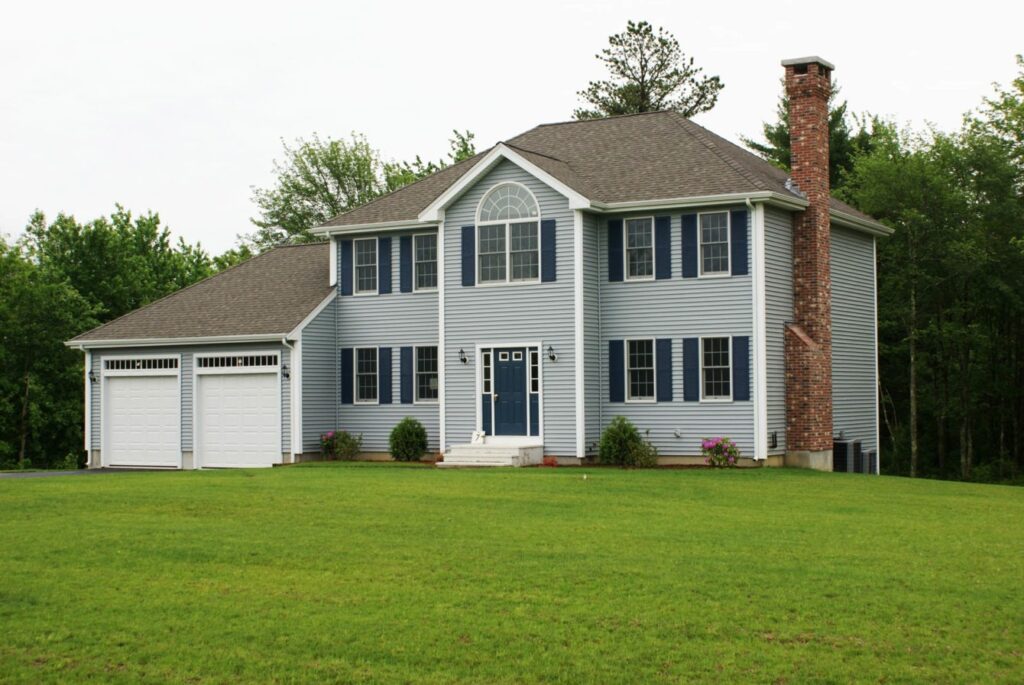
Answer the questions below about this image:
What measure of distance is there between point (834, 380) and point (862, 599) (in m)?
18.4

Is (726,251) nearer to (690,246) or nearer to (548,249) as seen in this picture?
(690,246)

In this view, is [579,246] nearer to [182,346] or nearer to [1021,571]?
[182,346]

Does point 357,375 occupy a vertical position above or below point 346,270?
below

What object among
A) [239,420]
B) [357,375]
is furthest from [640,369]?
[239,420]

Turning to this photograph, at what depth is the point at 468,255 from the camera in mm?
29391

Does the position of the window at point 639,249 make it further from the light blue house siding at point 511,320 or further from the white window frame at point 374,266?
the white window frame at point 374,266

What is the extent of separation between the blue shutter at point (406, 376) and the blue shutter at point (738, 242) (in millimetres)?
8280

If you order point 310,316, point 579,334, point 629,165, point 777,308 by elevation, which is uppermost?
point 629,165

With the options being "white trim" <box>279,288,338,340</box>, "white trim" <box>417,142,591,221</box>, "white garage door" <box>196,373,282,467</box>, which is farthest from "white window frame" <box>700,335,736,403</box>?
"white garage door" <box>196,373,282,467</box>

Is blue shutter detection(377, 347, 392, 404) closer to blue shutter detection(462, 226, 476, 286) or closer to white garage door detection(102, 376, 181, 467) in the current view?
blue shutter detection(462, 226, 476, 286)

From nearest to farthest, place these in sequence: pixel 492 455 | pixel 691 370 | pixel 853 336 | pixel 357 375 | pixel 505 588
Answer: pixel 505 588 → pixel 691 370 → pixel 492 455 → pixel 853 336 → pixel 357 375

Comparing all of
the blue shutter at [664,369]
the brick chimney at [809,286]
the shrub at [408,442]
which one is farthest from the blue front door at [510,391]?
the brick chimney at [809,286]

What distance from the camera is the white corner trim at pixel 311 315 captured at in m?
30.6

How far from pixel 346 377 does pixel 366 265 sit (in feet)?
9.15
